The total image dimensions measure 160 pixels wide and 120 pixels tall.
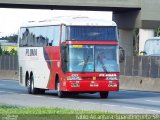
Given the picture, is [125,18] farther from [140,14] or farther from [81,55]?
[81,55]

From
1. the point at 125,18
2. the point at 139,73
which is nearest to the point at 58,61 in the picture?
the point at 139,73

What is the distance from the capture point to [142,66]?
43.5m

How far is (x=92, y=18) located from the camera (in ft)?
103

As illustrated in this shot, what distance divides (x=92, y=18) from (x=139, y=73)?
12695mm

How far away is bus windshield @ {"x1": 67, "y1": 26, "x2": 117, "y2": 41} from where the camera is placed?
30359mm

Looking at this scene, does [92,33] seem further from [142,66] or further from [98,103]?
[142,66]

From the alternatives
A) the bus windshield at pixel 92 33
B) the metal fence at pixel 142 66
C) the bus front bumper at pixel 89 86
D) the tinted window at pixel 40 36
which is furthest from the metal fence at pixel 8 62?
the bus front bumper at pixel 89 86

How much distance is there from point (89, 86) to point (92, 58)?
120 centimetres

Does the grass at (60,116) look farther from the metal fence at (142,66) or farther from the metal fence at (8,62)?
the metal fence at (8,62)

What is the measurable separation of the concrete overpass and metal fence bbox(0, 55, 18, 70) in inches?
235

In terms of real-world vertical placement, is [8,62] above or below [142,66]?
below

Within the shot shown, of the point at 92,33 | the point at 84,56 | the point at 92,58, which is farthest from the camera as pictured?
the point at 92,33

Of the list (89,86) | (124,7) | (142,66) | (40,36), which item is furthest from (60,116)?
(124,7)

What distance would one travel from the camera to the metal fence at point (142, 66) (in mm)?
42125
